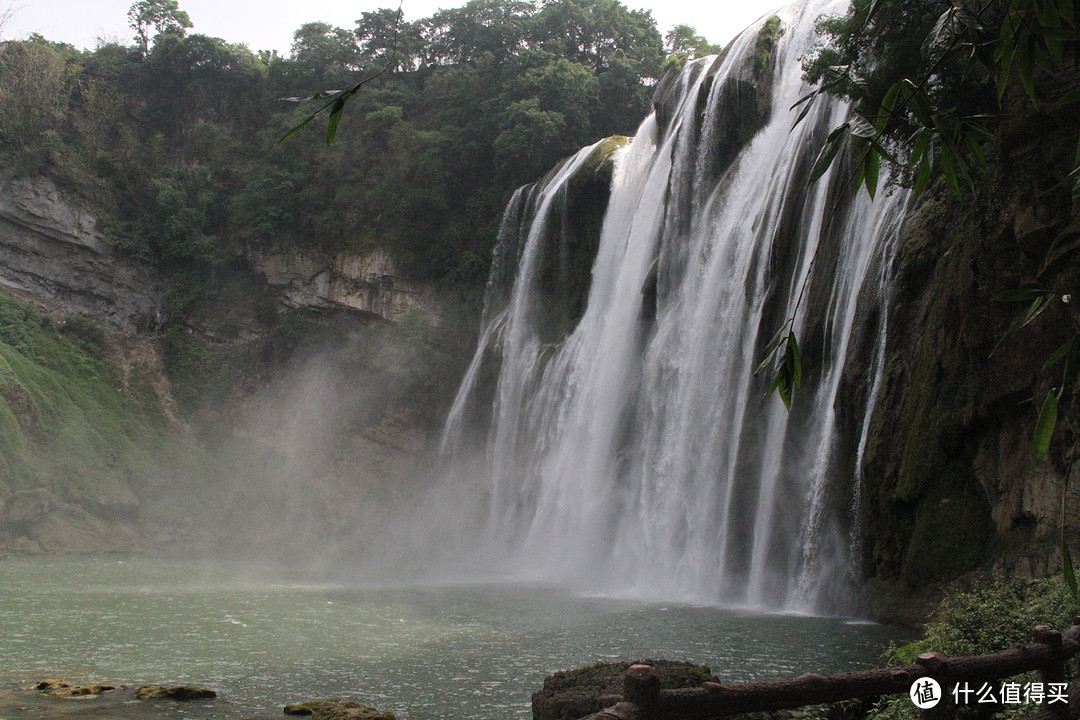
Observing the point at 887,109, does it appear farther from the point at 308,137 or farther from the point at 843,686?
the point at 308,137

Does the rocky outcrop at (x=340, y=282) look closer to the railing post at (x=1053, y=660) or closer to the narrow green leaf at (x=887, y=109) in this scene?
the railing post at (x=1053, y=660)

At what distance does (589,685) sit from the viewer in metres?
7.50

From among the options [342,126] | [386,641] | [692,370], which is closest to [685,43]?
[342,126]

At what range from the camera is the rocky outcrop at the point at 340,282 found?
115 feet

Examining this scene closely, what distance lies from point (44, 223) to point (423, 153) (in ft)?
49.6

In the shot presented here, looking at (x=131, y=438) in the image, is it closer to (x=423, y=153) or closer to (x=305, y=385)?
(x=305, y=385)

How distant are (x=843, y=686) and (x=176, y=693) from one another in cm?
744

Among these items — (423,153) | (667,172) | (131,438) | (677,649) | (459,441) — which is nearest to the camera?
(677,649)

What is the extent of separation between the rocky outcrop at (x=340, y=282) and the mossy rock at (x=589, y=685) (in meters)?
27.6

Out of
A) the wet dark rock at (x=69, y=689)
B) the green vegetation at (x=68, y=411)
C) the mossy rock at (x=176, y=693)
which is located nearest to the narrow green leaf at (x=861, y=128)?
the mossy rock at (x=176, y=693)

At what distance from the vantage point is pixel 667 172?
25.3 meters

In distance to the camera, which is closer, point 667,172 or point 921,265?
point 921,265

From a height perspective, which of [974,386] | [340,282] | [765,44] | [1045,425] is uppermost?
[765,44]

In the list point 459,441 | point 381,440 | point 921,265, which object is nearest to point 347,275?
point 381,440
